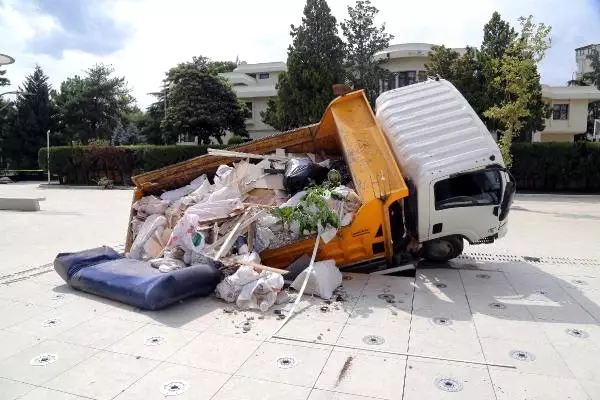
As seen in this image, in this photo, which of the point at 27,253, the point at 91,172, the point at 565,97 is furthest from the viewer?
the point at 565,97

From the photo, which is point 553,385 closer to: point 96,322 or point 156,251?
point 96,322

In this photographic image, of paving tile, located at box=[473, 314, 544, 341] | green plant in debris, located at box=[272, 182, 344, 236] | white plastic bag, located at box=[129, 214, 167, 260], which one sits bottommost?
paving tile, located at box=[473, 314, 544, 341]

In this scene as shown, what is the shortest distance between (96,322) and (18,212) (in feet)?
39.8

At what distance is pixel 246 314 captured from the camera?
16.9 feet

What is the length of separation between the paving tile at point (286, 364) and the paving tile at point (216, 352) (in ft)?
0.33

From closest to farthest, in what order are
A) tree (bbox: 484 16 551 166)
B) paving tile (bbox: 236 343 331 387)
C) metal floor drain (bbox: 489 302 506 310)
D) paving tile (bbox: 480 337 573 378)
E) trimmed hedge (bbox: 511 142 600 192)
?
paving tile (bbox: 236 343 331 387) → paving tile (bbox: 480 337 573 378) → metal floor drain (bbox: 489 302 506 310) → tree (bbox: 484 16 551 166) → trimmed hedge (bbox: 511 142 600 192)

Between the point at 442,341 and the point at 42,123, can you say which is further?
the point at 42,123

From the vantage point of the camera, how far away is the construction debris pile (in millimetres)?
5676

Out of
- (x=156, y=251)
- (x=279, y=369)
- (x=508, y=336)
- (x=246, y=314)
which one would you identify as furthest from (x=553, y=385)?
(x=156, y=251)

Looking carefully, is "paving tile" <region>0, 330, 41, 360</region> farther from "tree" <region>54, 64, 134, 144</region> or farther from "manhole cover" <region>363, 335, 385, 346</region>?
"tree" <region>54, 64, 134, 144</region>

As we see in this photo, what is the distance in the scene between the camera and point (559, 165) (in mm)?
21766

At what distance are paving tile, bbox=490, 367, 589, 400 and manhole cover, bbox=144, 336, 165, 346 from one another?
10.0 ft

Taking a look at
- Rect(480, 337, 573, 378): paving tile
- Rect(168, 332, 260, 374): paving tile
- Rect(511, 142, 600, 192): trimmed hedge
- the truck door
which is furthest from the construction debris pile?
Rect(511, 142, 600, 192): trimmed hedge

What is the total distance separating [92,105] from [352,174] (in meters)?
38.8
